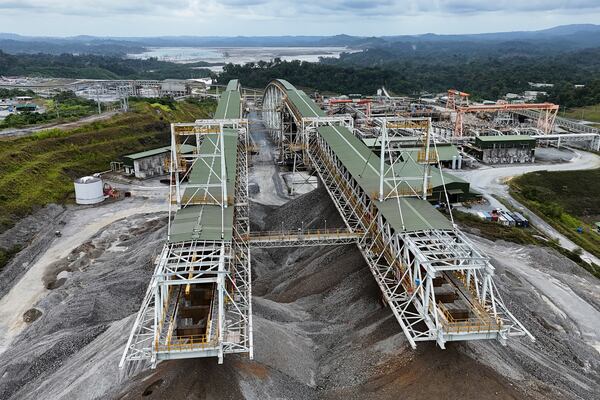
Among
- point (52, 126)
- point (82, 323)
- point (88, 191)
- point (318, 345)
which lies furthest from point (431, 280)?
point (52, 126)

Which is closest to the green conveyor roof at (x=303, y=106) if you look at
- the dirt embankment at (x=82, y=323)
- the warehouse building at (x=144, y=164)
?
the warehouse building at (x=144, y=164)

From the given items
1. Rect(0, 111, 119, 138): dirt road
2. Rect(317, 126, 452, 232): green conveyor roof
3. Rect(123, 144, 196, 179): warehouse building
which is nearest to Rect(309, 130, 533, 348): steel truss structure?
Rect(317, 126, 452, 232): green conveyor roof

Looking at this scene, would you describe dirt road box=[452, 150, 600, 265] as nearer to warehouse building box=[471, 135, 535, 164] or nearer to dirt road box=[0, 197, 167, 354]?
warehouse building box=[471, 135, 535, 164]

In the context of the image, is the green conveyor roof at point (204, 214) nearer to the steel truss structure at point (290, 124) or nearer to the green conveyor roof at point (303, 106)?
the steel truss structure at point (290, 124)

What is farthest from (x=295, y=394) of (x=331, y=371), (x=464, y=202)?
(x=464, y=202)

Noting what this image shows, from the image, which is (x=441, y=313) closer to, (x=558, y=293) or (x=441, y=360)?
(x=441, y=360)
